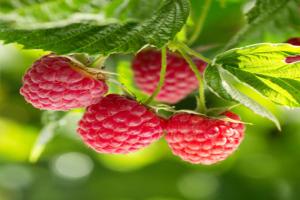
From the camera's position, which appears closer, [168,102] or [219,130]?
[219,130]

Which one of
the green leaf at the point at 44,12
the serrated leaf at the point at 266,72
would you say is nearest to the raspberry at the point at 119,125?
the serrated leaf at the point at 266,72

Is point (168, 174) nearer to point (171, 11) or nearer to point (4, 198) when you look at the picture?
point (4, 198)

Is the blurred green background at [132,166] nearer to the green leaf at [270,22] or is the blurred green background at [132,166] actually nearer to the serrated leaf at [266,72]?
the green leaf at [270,22]

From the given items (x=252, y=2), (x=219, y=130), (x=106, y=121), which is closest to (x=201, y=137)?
(x=219, y=130)

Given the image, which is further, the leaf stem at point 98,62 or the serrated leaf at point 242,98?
the leaf stem at point 98,62

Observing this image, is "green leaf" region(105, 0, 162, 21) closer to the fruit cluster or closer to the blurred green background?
the fruit cluster

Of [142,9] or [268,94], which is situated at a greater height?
[142,9]
